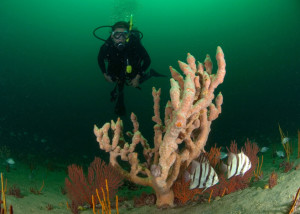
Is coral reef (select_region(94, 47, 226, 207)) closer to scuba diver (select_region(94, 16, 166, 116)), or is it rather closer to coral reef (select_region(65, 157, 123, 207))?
coral reef (select_region(65, 157, 123, 207))

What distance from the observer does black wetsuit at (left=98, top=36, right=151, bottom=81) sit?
702 cm

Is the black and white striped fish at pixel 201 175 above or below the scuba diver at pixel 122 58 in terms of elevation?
below

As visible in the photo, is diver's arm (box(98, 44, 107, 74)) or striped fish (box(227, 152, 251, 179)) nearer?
striped fish (box(227, 152, 251, 179))

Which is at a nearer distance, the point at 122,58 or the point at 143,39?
the point at 122,58

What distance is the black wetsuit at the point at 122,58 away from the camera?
23.0 ft

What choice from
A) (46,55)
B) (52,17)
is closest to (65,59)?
(46,55)

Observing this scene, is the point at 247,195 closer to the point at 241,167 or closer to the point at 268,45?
the point at 241,167

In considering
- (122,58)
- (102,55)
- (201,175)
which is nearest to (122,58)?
(122,58)

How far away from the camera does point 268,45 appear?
306 ft

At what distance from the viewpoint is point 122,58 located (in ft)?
23.3

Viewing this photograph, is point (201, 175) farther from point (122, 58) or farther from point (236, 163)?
point (122, 58)

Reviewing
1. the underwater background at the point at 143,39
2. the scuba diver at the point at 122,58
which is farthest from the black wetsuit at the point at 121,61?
the underwater background at the point at 143,39

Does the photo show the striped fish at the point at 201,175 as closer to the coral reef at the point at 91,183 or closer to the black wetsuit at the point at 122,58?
the coral reef at the point at 91,183

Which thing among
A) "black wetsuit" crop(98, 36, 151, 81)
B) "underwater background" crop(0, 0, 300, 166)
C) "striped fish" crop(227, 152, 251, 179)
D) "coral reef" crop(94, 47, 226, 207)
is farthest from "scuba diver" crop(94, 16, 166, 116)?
"underwater background" crop(0, 0, 300, 166)
